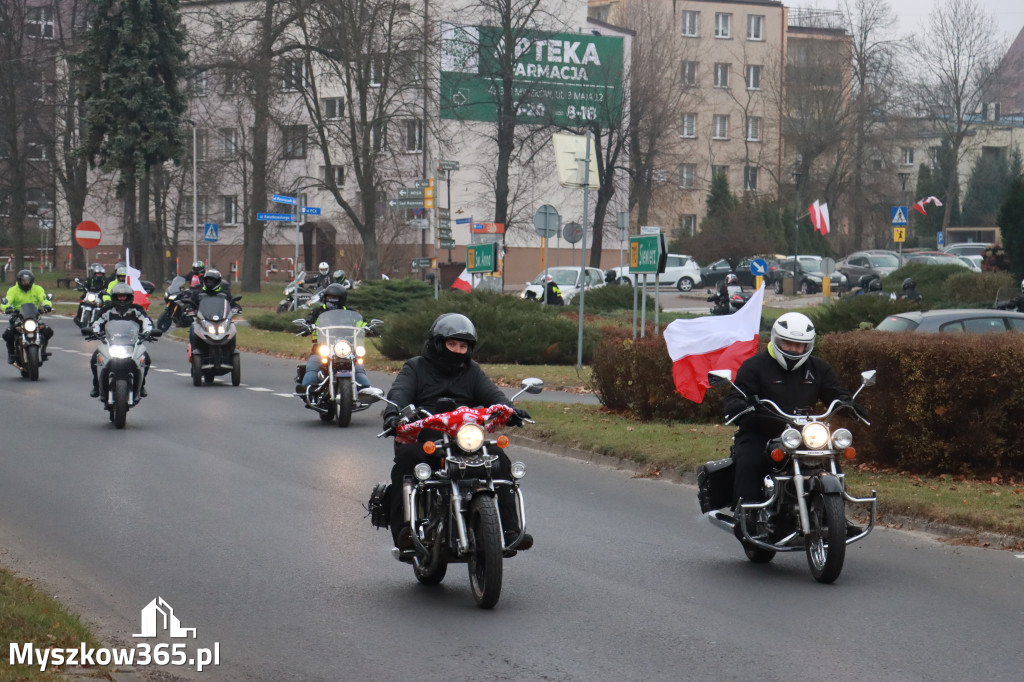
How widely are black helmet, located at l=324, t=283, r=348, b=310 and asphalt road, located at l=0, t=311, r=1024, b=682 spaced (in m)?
4.15

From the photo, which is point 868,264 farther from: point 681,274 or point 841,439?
point 841,439

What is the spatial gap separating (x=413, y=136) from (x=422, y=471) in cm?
5216

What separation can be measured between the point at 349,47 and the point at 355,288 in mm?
11864

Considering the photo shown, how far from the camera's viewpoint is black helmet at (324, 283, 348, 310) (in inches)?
714

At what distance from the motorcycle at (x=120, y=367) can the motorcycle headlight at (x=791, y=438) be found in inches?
397

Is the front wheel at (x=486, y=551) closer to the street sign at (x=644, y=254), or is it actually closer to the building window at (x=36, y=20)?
the street sign at (x=644, y=254)

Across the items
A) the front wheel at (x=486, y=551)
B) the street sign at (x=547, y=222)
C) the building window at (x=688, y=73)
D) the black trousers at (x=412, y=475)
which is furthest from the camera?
the building window at (x=688, y=73)

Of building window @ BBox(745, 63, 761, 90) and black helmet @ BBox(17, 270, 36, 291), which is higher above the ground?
building window @ BBox(745, 63, 761, 90)

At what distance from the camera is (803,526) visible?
862 cm

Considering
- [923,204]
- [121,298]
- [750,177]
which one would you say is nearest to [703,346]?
[121,298]

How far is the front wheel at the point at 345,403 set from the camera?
Answer: 17.6m

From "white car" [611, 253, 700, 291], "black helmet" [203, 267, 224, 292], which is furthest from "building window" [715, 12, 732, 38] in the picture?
"black helmet" [203, 267, 224, 292]

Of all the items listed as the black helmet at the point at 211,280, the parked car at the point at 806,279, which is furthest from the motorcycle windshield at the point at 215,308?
the parked car at the point at 806,279

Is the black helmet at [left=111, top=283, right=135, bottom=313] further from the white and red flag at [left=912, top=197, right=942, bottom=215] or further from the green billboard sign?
the white and red flag at [left=912, top=197, right=942, bottom=215]
